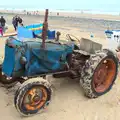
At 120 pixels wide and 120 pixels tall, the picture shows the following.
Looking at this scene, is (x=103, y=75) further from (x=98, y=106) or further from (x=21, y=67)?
(x=21, y=67)

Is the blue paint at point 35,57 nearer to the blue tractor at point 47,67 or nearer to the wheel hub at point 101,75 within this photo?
the blue tractor at point 47,67

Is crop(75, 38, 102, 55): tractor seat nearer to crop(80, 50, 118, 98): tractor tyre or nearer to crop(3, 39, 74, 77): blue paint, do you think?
crop(80, 50, 118, 98): tractor tyre

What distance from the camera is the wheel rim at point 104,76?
660cm

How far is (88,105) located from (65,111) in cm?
55

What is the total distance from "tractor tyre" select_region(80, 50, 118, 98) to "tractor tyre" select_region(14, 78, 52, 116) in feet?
2.97

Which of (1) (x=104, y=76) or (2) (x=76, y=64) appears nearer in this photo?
(2) (x=76, y=64)

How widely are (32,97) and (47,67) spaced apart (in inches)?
31.2

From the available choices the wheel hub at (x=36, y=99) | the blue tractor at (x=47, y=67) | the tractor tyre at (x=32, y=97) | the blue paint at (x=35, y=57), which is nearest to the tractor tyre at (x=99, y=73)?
the blue tractor at (x=47, y=67)

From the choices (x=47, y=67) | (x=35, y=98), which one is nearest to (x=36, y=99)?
(x=35, y=98)

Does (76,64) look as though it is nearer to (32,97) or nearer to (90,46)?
(90,46)

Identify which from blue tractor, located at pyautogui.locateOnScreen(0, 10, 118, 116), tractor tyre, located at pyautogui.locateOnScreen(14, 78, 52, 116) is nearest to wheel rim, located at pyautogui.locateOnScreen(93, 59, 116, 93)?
blue tractor, located at pyautogui.locateOnScreen(0, 10, 118, 116)

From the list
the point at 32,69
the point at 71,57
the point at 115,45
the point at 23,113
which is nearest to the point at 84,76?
the point at 71,57

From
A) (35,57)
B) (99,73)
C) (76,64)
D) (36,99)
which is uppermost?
(35,57)

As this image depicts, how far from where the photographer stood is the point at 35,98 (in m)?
5.66
